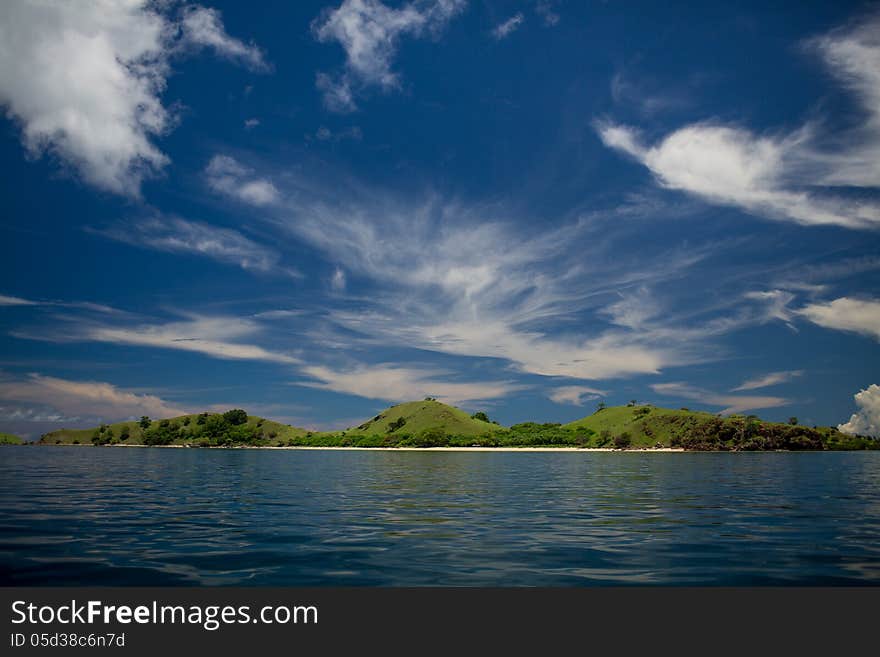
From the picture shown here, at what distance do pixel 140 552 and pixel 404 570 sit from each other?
10.9 m

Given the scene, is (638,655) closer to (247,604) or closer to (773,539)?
(247,604)

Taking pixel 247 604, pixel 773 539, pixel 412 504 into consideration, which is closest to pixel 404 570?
pixel 247 604

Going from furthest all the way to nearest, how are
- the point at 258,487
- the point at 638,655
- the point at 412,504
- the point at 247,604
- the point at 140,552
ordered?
the point at 258,487 → the point at 412,504 → the point at 140,552 → the point at 247,604 → the point at 638,655

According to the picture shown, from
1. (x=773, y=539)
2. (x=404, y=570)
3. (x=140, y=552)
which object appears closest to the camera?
(x=404, y=570)

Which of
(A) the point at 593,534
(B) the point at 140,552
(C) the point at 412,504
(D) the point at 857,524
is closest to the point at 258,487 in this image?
(C) the point at 412,504

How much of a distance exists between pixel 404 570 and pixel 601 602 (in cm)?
673

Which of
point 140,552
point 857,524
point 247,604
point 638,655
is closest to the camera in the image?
point 638,655

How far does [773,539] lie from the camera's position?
25000 mm

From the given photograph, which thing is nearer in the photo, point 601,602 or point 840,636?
point 840,636

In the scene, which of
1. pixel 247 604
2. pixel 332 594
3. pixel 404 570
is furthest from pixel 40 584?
pixel 404 570

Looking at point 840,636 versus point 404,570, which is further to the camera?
point 404,570

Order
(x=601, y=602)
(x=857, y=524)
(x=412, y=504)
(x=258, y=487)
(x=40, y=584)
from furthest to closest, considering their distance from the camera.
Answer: (x=258, y=487)
(x=412, y=504)
(x=857, y=524)
(x=40, y=584)
(x=601, y=602)

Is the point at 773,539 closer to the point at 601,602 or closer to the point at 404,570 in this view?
the point at 601,602

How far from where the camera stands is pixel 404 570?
60.8ft
